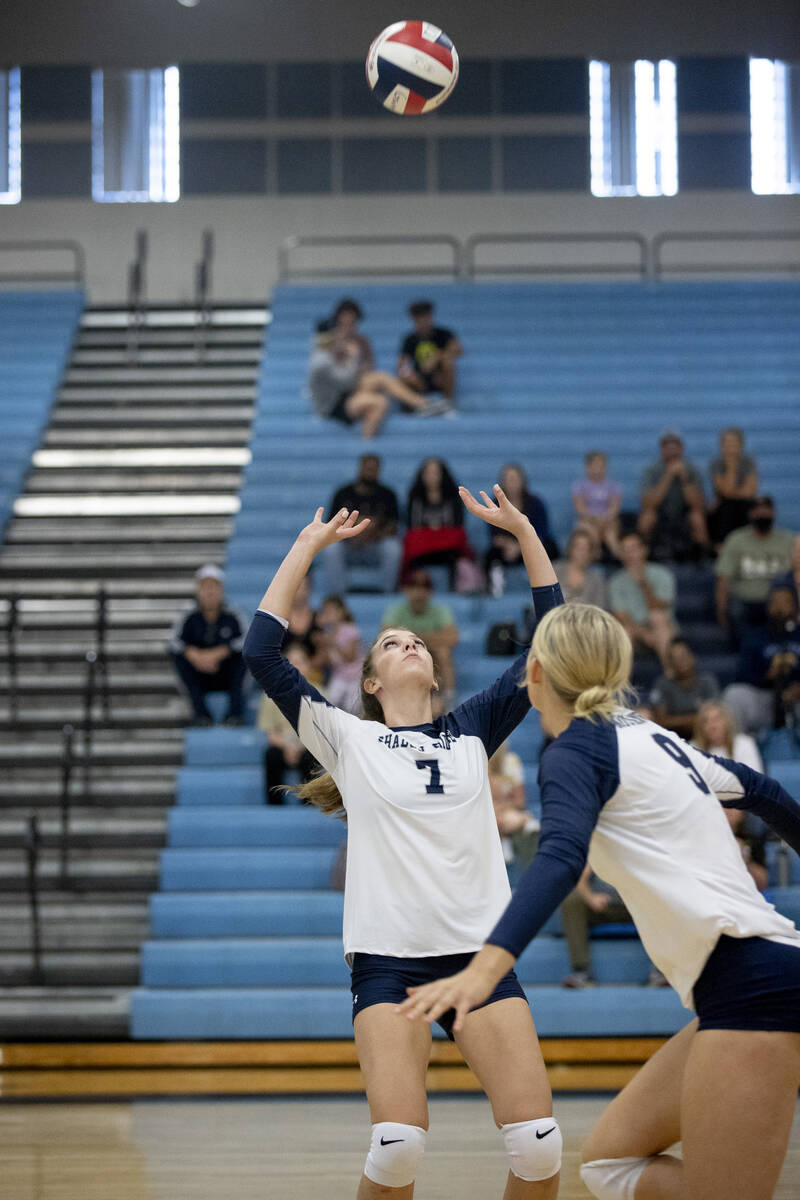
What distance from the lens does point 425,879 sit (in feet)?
11.2

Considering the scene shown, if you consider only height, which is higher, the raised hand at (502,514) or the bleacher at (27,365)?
the bleacher at (27,365)

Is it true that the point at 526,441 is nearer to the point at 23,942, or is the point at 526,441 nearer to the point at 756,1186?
the point at 23,942

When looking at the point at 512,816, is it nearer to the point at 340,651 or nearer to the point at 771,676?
the point at 340,651

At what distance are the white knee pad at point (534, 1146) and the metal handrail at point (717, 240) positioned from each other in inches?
520

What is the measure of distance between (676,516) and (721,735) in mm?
3201

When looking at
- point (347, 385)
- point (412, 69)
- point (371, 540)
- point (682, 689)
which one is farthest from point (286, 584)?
point (347, 385)

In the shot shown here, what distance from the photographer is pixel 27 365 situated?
1366 centimetres

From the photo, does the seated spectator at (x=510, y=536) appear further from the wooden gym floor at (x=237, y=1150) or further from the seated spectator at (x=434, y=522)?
the wooden gym floor at (x=237, y=1150)

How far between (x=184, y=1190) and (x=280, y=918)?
2744 millimetres

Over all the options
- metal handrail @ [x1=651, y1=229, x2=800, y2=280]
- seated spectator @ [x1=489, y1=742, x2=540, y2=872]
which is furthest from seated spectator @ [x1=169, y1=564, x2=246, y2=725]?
Result: metal handrail @ [x1=651, y1=229, x2=800, y2=280]

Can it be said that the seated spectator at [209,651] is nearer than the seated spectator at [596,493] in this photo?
Yes

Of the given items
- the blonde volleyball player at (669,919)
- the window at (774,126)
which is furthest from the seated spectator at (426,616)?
the window at (774,126)

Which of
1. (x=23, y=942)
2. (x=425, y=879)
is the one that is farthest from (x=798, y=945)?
(x=23, y=942)

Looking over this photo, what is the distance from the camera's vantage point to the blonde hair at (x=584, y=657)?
2762mm
